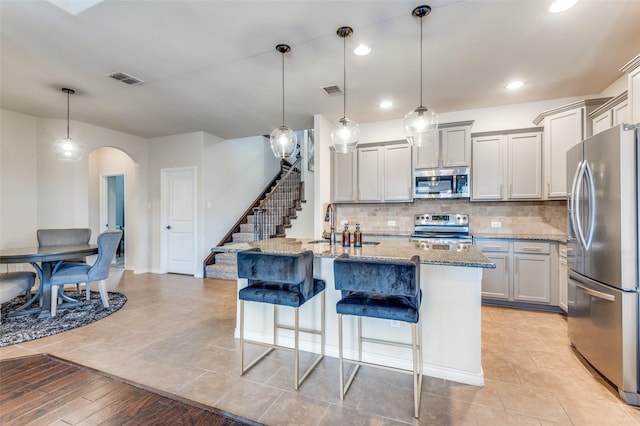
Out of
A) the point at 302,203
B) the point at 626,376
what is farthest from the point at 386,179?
the point at 626,376

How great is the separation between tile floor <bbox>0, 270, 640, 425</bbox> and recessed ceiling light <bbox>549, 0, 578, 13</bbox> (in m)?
2.82

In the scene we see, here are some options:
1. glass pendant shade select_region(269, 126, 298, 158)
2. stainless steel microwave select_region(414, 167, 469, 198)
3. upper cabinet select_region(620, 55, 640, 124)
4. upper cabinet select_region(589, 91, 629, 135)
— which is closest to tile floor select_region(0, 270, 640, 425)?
stainless steel microwave select_region(414, 167, 469, 198)

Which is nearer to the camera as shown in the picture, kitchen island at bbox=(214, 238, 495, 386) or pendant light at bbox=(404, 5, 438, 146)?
kitchen island at bbox=(214, 238, 495, 386)

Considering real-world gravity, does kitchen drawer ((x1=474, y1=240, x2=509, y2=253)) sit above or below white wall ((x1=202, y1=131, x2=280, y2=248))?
below

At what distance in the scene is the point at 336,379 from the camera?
2.24 meters

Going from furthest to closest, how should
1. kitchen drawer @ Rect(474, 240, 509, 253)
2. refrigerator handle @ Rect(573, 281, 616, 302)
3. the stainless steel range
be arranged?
the stainless steel range → kitchen drawer @ Rect(474, 240, 509, 253) → refrigerator handle @ Rect(573, 281, 616, 302)

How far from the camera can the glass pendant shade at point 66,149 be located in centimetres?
390

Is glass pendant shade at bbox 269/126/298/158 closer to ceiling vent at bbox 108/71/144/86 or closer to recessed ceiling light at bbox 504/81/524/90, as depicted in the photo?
ceiling vent at bbox 108/71/144/86

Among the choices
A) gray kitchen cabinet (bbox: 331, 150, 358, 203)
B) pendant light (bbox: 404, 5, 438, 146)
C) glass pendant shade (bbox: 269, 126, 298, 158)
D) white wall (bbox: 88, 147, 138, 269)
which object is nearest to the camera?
pendant light (bbox: 404, 5, 438, 146)

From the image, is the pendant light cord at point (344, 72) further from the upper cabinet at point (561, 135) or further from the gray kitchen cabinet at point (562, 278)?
the gray kitchen cabinet at point (562, 278)

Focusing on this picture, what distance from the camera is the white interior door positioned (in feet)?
19.2

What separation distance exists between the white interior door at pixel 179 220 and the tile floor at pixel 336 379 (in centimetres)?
251

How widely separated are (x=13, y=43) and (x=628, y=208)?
5184 mm

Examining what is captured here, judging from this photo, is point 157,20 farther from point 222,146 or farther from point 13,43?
point 222,146
